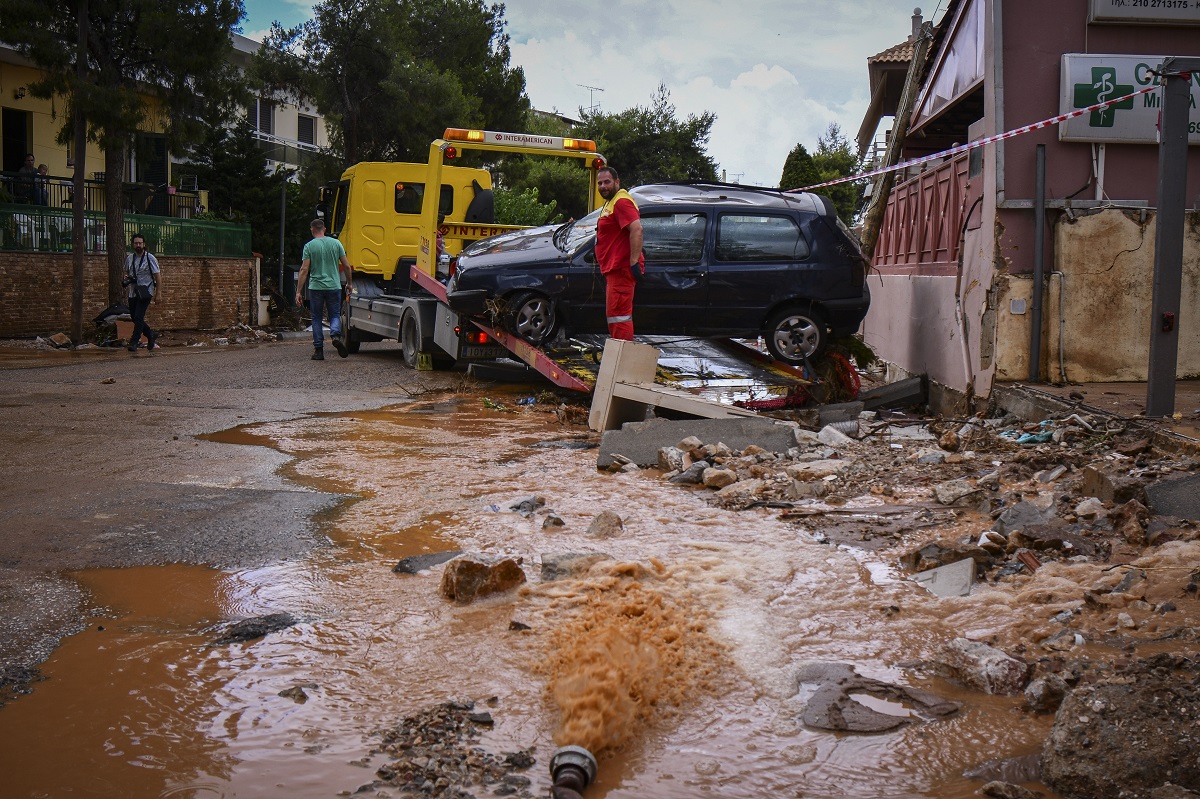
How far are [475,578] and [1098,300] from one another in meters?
6.72

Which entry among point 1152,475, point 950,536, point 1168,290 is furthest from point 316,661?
point 1168,290

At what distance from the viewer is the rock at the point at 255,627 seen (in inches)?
148

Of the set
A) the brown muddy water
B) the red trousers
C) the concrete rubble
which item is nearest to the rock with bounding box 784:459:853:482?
the concrete rubble

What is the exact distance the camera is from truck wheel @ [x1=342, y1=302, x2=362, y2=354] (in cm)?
1583

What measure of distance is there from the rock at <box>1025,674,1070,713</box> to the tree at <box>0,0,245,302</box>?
62.9 ft

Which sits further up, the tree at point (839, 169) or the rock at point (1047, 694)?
the tree at point (839, 169)

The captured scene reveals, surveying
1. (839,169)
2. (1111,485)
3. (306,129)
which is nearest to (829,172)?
(839,169)

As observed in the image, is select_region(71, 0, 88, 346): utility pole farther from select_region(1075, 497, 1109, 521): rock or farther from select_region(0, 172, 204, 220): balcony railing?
select_region(1075, 497, 1109, 521): rock

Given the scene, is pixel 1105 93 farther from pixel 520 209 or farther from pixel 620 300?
pixel 520 209

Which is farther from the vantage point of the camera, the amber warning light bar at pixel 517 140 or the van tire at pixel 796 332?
the amber warning light bar at pixel 517 140

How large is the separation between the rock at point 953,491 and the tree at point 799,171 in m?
34.8

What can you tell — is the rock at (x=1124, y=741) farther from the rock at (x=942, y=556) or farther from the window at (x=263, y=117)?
the window at (x=263, y=117)

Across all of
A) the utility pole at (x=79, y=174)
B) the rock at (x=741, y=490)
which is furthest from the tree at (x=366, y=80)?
the rock at (x=741, y=490)

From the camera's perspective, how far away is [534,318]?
1037cm
